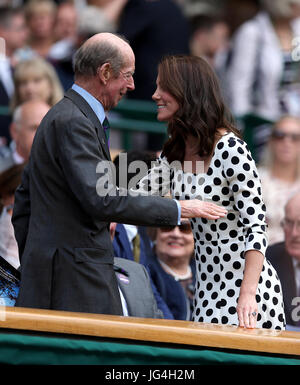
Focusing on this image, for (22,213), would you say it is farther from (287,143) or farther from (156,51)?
(156,51)

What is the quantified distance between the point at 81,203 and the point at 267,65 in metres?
4.66

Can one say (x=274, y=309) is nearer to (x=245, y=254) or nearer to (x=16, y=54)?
(x=245, y=254)

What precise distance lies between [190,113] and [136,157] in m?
1.32

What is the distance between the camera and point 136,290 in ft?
13.5

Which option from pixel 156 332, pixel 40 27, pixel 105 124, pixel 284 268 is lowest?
pixel 156 332

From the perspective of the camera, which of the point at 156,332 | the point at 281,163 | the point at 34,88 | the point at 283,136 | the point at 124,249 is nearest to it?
the point at 156,332

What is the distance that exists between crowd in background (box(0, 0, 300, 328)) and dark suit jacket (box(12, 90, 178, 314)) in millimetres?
2577

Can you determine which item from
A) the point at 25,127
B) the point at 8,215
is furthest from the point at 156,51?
the point at 8,215

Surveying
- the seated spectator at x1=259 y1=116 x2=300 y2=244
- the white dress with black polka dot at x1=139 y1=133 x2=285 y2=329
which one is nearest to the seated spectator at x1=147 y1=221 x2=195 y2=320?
the seated spectator at x1=259 y1=116 x2=300 y2=244

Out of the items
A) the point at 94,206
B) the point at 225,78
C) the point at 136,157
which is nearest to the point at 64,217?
the point at 94,206

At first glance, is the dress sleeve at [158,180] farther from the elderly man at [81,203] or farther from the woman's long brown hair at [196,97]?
the elderly man at [81,203]

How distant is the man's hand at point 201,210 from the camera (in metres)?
3.44

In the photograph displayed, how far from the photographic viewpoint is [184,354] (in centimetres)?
326

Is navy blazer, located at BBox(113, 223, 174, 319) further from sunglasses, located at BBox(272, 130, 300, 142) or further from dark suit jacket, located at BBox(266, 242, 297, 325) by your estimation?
sunglasses, located at BBox(272, 130, 300, 142)
